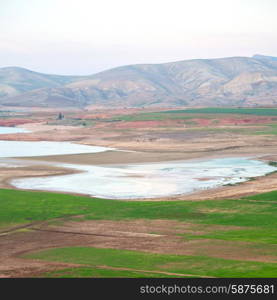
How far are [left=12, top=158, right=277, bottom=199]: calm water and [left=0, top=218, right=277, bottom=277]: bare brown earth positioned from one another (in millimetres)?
11018

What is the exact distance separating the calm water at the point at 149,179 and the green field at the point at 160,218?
18.2ft

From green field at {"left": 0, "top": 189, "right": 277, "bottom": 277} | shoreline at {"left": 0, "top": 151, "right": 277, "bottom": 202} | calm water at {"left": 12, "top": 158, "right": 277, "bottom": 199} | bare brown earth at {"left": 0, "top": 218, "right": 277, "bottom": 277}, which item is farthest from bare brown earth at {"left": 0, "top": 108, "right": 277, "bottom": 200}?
bare brown earth at {"left": 0, "top": 218, "right": 277, "bottom": 277}

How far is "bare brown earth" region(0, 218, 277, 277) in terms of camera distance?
25719 millimetres

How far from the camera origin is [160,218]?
118 ft

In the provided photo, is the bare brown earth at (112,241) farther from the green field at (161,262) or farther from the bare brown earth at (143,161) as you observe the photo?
the green field at (161,262)

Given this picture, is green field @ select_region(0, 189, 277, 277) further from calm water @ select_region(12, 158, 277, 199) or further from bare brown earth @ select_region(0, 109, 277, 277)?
calm water @ select_region(12, 158, 277, 199)

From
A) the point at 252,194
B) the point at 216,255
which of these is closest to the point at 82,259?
the point at 216,255

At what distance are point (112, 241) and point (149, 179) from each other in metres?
23.9

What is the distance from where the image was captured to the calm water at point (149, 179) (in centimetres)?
4794

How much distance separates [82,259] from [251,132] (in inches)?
3072

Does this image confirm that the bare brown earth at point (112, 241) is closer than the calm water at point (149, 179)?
Yes

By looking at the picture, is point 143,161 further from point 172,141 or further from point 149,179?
point 172,141

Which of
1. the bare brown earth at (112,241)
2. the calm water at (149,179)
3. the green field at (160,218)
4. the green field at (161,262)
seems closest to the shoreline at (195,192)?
the calm water at (149,179)
